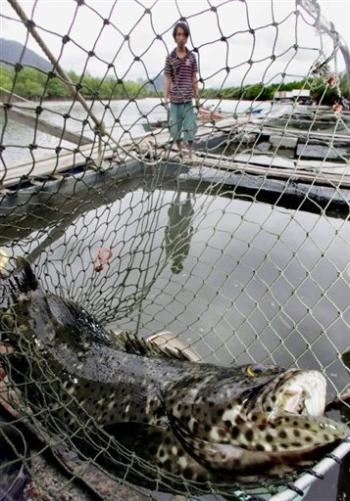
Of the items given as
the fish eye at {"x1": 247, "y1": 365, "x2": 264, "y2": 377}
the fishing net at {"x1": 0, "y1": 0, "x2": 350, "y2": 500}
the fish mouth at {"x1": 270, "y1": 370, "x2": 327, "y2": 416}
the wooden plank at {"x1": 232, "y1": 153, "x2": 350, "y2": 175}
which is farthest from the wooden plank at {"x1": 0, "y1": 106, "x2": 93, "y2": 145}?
the wooden plank at {"x1": 232, "y1": 153, "x2": 350, "y2": 175}

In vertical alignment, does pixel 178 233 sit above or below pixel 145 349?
above

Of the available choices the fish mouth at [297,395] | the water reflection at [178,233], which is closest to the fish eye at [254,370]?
the fish mouth at [297,395]

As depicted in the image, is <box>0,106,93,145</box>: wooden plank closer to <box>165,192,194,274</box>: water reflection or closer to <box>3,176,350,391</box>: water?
<box>3,176,350,391</box>: water

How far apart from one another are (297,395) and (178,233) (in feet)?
15.5

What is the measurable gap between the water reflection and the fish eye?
2.15m

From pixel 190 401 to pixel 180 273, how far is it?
3.43 metres

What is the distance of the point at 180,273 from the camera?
5336 millimetres

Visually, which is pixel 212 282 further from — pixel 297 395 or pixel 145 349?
pixel 297 395

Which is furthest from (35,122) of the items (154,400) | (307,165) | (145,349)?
(307,165)

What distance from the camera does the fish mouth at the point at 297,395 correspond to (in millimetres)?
1673

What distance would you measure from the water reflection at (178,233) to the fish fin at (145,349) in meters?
1.59

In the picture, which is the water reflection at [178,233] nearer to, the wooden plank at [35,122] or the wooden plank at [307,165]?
the wooden plank at [307,165]

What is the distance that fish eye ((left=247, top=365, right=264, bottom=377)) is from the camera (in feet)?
6.11

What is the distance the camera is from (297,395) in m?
1.68
